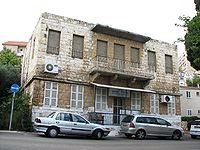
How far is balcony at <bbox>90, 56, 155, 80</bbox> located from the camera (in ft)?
61.5

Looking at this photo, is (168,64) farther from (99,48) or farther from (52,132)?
(52,132)

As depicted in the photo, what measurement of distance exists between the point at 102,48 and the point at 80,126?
8.53m

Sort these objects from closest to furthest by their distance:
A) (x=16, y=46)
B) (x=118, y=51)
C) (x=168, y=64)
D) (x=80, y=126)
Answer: (x=80, y=126), (x=118, y=51), (x=168, y=64), (x=16, y=46)

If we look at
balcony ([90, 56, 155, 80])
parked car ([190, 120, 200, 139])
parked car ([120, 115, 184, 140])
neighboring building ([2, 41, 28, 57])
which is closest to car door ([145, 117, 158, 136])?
parked car ([120, 115, 184, 140])

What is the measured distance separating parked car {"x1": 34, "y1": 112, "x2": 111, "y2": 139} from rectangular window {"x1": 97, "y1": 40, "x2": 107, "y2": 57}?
761cm

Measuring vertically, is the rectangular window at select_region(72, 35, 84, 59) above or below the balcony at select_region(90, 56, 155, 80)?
above

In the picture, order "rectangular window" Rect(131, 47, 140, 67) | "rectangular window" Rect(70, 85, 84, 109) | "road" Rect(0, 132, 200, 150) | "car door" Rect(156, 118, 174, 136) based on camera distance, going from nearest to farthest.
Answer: "road" Rect(0, 132, 200, 150) < "car door" Rect(156, 118, 174, 136) < "rectangular window" Rect(70, 85, 84, 109) < "rectangular window" Rect(131, 47, 140, 67)

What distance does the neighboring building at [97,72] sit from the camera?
17703mm

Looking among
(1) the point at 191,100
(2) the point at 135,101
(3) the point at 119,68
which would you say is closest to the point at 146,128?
(2) the point at 135,101

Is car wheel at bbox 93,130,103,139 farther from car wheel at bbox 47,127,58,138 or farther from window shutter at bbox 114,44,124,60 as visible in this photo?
window shutter at bbox 114,44,124,60

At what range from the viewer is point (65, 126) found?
1312 centimetres

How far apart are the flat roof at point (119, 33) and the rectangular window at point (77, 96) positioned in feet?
16.3

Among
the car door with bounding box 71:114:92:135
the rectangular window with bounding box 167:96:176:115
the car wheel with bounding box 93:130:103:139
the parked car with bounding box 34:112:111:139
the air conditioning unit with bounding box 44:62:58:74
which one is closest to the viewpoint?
the parked car with bounding box 34:112:111:139

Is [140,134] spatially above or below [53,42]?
below
